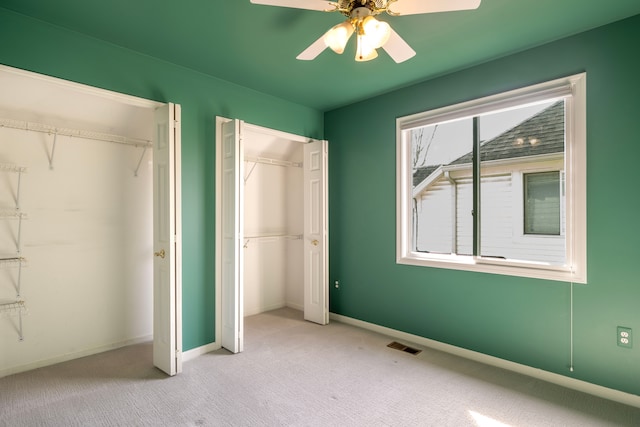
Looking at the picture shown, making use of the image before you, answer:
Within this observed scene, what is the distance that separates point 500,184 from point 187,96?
295 centimetres

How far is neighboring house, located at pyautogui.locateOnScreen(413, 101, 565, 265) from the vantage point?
8.89ft

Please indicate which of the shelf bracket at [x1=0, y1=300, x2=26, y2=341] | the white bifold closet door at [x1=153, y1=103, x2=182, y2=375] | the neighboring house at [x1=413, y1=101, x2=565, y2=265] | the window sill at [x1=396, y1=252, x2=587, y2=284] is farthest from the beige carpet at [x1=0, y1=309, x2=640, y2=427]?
the neighboring house at [x1=413, y1=101, x2=565, y2=265]

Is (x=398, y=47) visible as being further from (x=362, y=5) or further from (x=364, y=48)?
(x=362, y=5)

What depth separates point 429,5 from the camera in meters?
1.65

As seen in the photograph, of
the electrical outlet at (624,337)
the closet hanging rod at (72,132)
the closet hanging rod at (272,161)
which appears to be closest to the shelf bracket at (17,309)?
the closet hanging rod at (72,132)

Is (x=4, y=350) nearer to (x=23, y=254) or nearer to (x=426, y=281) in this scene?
(x=23, y=254)

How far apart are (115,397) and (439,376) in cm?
244

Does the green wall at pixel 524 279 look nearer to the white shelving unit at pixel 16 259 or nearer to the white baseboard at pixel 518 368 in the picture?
the white baseboard at pixel 518 368

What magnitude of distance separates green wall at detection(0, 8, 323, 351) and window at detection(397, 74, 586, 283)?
177 cm

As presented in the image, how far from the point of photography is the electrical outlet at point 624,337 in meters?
2.29

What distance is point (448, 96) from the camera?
317cm

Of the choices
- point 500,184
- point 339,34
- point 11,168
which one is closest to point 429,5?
point 339,34

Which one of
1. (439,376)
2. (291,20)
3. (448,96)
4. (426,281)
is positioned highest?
(291,20)

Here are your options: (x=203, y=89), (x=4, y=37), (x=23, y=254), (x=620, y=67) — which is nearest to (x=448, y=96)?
(x=620, y=67)
